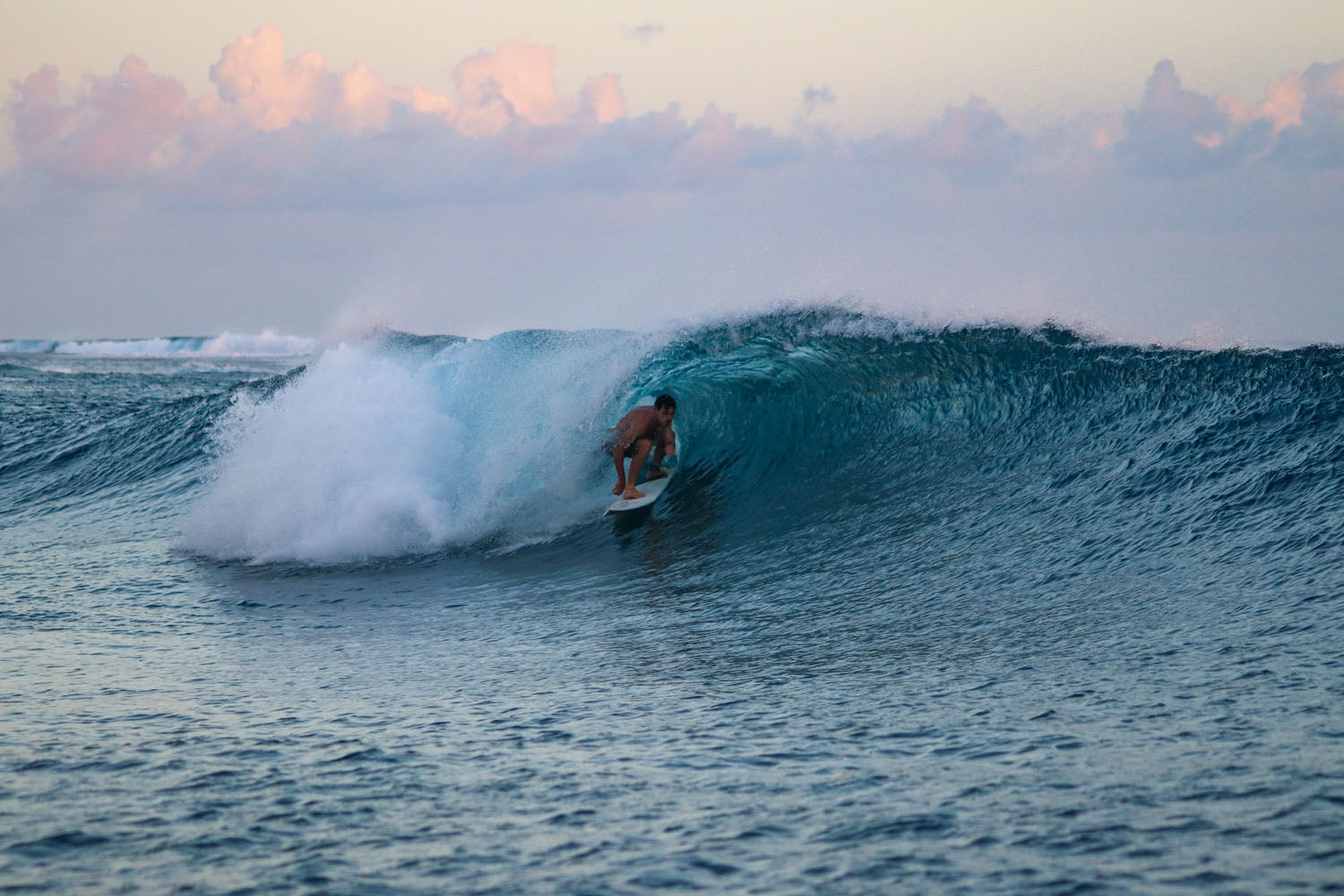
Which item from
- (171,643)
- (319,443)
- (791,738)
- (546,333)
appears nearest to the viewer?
(791,738)

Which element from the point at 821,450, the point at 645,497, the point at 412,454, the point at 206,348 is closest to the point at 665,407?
the point at 645,497

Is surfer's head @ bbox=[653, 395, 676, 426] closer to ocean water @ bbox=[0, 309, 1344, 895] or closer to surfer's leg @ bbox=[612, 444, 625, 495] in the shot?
surfer's leg @ bbox=[612, 444, 625, 495]

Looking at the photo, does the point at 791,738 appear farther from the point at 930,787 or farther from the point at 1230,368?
the point at 1230,368

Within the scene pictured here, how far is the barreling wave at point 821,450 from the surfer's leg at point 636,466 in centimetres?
27

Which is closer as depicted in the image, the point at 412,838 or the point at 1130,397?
the point at 412,838

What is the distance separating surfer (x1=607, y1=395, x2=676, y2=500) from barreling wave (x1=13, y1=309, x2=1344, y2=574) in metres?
0.30

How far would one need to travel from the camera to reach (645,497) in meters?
9.09

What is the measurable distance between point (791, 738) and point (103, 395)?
2417cm

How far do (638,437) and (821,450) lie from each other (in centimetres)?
169

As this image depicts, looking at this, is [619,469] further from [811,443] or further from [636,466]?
[811,443]

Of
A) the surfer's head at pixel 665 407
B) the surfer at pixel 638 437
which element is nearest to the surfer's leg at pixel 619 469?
the surfer at pixel 638 437

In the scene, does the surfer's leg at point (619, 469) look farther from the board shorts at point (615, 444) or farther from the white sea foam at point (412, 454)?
the white sea foam at point (412, 454)

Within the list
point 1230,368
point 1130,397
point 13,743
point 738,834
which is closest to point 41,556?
A: point 13,743

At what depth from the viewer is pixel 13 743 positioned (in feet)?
12.8
